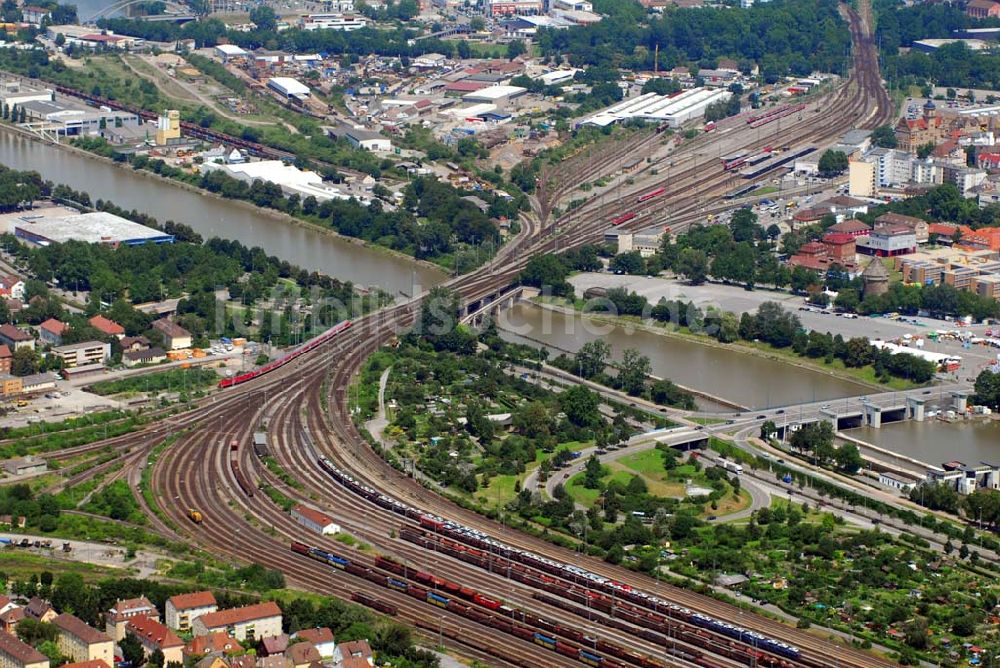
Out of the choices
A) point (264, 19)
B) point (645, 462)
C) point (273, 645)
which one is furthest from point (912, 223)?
point (264, 19)

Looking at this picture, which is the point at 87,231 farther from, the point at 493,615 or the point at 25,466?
the point at 493,615

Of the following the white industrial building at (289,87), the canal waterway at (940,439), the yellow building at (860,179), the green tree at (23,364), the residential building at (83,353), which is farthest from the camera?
the white industrial building at (289,87)

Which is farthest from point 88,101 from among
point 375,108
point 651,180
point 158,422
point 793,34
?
point 158,422

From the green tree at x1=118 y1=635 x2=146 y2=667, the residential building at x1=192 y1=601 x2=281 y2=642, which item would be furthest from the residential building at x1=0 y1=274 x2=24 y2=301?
the green tree at x1=118 y1=635 x2=146 y2=667

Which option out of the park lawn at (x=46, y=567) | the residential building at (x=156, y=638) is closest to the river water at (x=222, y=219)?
the park lawn at (x=46, y=567)

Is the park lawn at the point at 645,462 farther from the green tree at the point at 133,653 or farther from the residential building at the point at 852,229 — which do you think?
the residential building at the point at 852,229

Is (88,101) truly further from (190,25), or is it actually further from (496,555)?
(496,555)
